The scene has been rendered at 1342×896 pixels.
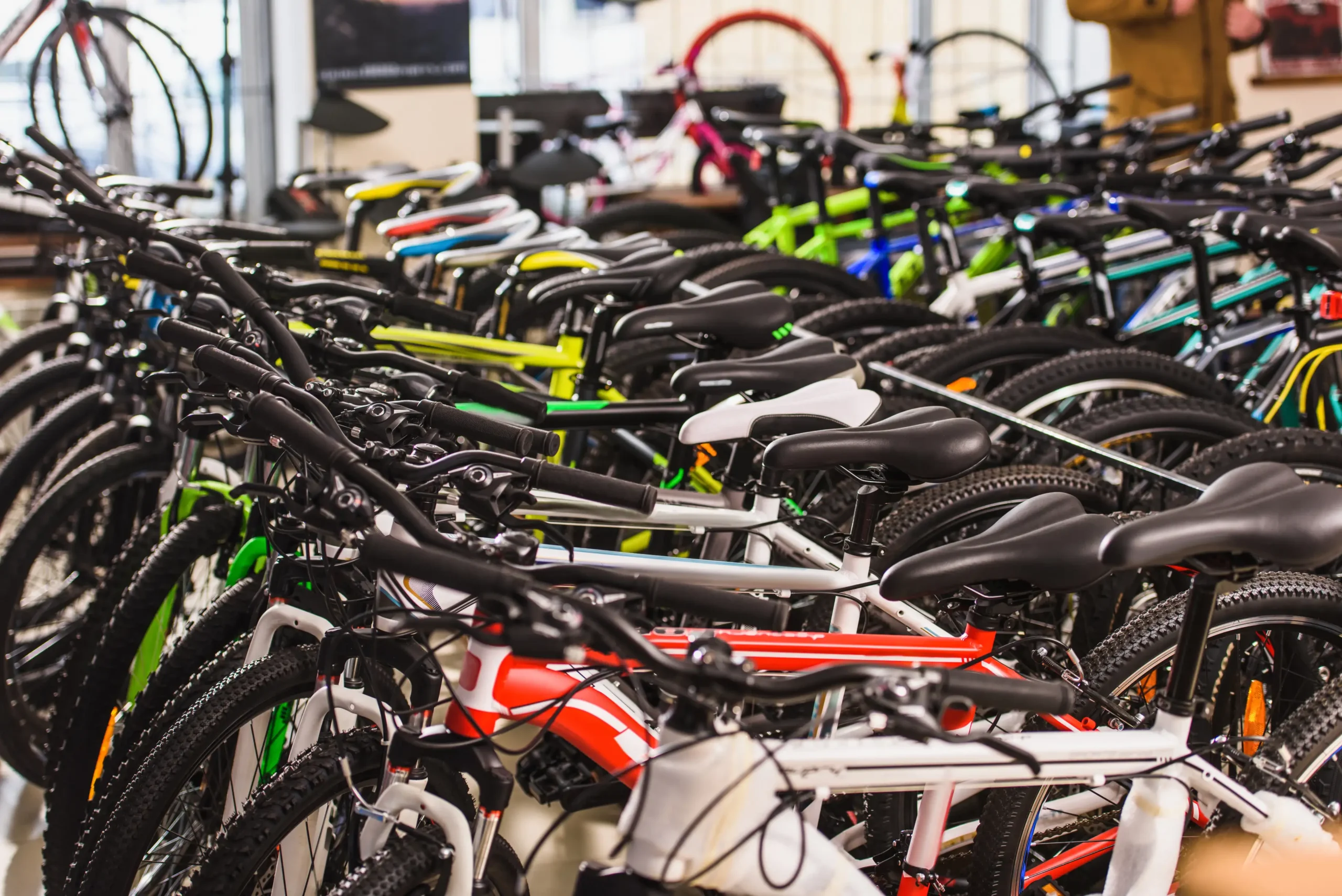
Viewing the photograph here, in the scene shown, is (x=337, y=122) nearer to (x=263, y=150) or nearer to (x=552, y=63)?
(x=263, y=150)

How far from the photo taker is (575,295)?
225 cm

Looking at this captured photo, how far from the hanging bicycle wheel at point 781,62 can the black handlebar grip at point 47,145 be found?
440 cm

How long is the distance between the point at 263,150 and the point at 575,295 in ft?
13.3

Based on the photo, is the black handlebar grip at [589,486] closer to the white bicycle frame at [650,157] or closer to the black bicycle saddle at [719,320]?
the black bicycle saddle at [719,320]

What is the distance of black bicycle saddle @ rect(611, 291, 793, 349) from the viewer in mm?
1966

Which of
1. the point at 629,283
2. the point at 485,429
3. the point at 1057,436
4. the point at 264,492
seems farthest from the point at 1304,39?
the point at 264,492

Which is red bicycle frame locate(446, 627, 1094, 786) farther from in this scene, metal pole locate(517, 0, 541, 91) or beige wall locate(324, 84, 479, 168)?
metal pole locate(517, 0, 541, 91)

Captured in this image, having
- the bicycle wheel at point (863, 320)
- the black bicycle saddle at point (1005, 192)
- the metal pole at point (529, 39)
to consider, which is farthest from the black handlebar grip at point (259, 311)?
the metal pole at point (529, 39)

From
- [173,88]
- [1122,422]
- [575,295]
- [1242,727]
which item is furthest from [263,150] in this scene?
[1242,727]

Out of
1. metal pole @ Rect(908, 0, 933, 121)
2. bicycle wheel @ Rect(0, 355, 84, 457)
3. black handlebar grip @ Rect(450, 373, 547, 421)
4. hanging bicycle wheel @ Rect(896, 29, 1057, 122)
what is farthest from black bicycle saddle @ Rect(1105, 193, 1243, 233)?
metal pole @ Rect(908, 0, 933, 121)

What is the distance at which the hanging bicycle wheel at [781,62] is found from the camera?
6.60 meters

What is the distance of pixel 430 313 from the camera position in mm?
2357

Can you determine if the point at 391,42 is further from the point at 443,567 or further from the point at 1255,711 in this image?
Result: the point at 443,567

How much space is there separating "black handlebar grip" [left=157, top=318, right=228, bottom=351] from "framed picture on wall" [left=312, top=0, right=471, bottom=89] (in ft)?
14.8
